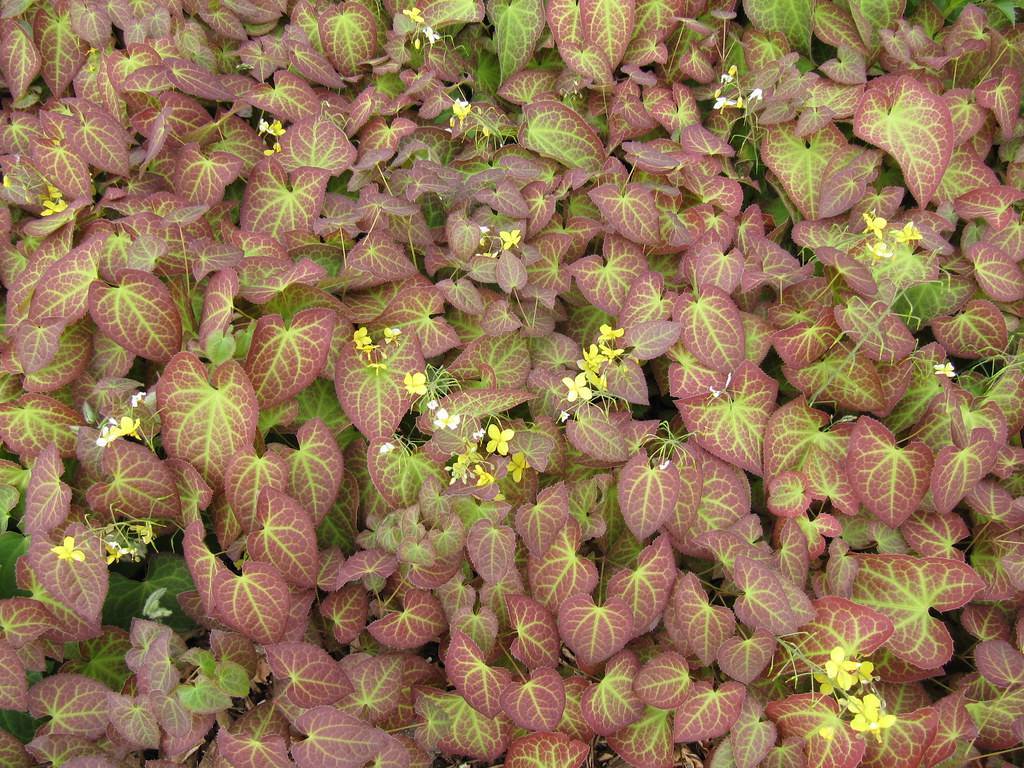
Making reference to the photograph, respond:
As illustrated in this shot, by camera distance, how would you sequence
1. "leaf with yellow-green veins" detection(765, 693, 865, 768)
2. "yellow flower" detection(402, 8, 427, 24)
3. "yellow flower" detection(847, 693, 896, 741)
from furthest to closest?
"yellow flower" detection(402, 8, 427, 24) < "leaf with yellow-green veins" detection(765, 693, 865, 768) < "yellow flower" detection(847, 693, 896, 741)

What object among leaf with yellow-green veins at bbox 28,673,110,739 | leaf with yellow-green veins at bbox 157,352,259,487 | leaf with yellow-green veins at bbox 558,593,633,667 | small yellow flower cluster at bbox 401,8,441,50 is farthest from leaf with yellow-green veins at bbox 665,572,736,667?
small yellow flower cluster at bbox 401,8,441,50

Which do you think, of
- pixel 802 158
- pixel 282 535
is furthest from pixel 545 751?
pixel 802 158

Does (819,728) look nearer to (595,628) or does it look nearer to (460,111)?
(595,628)

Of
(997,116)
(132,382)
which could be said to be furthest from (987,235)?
(132,382)

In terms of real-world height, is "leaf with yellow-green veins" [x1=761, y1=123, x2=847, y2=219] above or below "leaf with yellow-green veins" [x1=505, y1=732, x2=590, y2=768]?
above

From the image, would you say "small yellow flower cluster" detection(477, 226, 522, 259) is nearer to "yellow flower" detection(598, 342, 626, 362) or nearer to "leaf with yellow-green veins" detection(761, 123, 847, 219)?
"yellow flower" detection(598, 342, 626, 362)

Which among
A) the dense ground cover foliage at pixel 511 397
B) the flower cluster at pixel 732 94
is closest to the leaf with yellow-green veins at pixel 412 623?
the dense ground cover foliage at pixel 511 397
